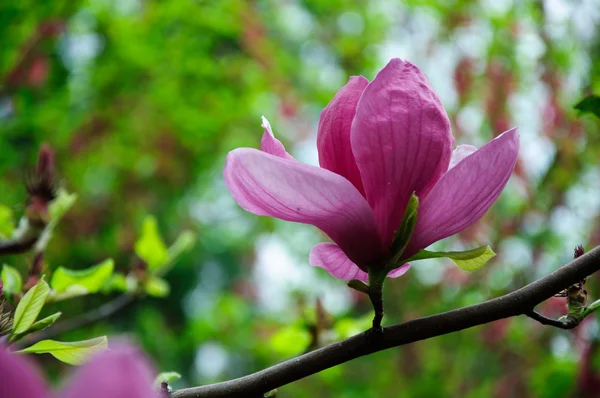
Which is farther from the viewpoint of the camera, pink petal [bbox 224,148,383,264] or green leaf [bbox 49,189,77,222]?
green leaf [bbox 49,189,77,222]

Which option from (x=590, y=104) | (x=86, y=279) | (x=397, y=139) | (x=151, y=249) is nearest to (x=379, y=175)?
(x=397, y=139)

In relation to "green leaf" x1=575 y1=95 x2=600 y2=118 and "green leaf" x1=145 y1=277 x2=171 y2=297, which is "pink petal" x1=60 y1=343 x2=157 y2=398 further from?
"green leaf" x1=145 y1=277 x2=171 y2=297

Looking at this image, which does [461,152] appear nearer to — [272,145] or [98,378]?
[272,145]

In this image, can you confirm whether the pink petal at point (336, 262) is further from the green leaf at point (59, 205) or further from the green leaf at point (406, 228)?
the green leaf at point (59, 205)

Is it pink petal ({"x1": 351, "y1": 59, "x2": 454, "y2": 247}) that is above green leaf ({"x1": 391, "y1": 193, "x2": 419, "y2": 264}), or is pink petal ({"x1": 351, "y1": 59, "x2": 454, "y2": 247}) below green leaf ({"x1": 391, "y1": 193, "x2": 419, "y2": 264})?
above

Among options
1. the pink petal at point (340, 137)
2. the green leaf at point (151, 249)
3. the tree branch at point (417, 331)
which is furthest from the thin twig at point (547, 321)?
the green leaf at point (151, 249)

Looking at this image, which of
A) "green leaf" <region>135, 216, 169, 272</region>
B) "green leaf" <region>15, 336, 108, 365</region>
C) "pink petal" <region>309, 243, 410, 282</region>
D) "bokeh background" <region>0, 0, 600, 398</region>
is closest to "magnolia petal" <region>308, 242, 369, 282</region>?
"pink petal" <region>309, 243, 410, 282</region>

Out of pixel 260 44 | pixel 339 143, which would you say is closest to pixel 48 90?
pixel 260 44
